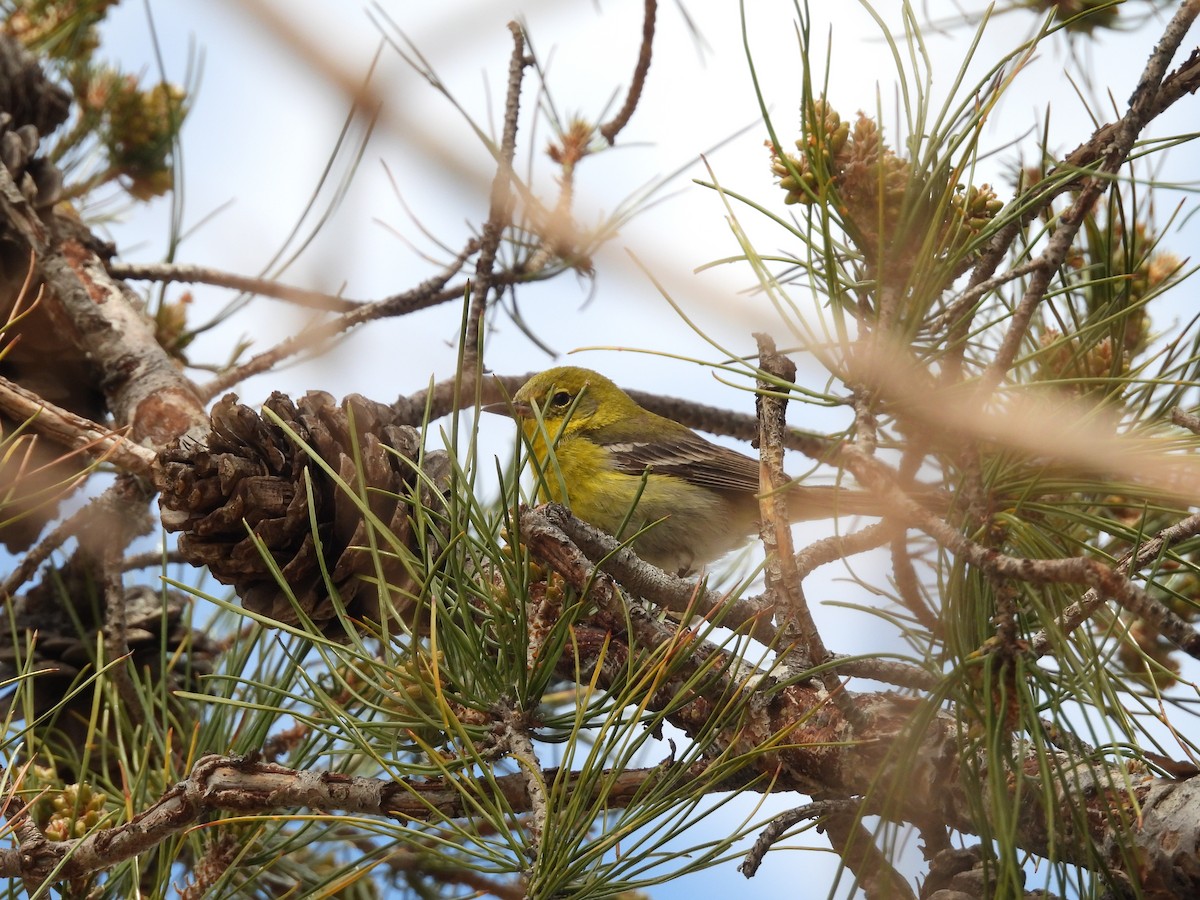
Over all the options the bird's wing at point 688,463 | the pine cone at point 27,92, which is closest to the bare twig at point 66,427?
the pine cone at point 27,92

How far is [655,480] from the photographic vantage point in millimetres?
4395

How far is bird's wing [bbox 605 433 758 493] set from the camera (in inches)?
172

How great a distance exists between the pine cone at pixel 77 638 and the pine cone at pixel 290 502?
2.60 feet

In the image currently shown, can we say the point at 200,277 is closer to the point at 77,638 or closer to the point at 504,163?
the point at 77,638

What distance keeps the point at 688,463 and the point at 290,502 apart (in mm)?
2619

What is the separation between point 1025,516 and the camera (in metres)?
2.08

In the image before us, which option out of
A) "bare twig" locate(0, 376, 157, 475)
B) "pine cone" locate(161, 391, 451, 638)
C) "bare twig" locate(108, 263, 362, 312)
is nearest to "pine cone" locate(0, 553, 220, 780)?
"bare twig" locate(0, 376, 157, 475)

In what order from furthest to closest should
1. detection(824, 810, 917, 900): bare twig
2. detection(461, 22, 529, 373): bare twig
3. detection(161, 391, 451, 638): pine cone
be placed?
detection(461, 22, 529, 373): bare twig
detection(161, 391, 451, 638): pine cone
detection(824, 810, 917, 900): bare twig

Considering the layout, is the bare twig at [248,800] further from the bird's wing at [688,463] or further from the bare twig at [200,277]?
the bird's wing at [688,463]

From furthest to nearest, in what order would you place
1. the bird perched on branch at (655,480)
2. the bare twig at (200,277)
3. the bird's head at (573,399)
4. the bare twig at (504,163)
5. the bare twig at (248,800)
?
the bird's head at (573,399)
the bird perched on branch at (655,480)
the bare twig at (200,277)
the bare twig at (504,163)
the bare twig at (248,800)

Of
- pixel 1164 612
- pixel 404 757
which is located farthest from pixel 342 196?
pixel 1164 612

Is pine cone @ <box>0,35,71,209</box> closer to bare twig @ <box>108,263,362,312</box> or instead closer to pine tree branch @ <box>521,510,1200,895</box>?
bare twig @ <box>108,263,362,312</box>

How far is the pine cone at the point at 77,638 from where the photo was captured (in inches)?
112

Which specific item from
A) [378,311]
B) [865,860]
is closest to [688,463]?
[378,311]
